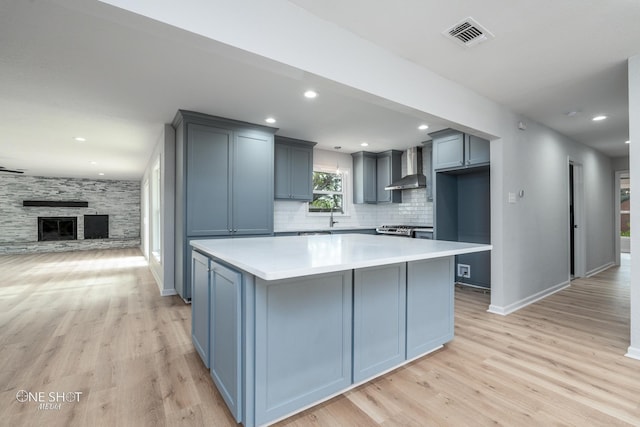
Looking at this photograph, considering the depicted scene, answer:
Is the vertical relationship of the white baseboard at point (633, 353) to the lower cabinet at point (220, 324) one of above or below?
below

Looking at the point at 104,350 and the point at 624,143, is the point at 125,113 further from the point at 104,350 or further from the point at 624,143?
the point at 624,143

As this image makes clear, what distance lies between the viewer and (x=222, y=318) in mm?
1814

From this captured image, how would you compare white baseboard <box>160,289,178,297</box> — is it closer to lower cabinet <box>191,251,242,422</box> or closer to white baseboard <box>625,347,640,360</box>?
lower cabinet <box>191,251,242,422</box>

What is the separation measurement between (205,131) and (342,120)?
1823mm

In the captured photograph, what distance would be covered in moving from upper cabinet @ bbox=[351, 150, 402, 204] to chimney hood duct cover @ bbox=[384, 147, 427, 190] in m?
0.29

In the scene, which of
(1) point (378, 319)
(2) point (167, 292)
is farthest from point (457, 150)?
(2) point (167, 292)

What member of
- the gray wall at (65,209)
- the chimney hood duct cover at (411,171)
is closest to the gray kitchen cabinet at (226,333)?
the chimney hood duct cover at (411,171)

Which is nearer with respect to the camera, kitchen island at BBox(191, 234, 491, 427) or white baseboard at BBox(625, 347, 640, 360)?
kitchen island at BBox(191, 234, 491, 427)

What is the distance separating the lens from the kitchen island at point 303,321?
60.4 inches

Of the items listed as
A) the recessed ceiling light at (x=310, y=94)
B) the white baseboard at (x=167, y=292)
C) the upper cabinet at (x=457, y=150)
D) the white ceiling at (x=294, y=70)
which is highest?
the recessed ceiling light at (x=310, y=94)

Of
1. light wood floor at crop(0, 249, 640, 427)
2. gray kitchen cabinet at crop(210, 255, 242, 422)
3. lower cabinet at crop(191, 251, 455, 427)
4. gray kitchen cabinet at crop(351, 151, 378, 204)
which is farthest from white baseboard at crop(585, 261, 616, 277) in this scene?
gray kitchen cabinet at crop(210, 255, 242, 422)

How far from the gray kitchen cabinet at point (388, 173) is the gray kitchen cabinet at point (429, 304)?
3594mm

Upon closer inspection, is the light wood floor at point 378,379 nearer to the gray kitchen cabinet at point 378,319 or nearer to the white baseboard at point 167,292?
the gray kitchen cabinet at point 378,319

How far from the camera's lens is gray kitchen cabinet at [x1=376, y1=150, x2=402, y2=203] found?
19.7 feet
